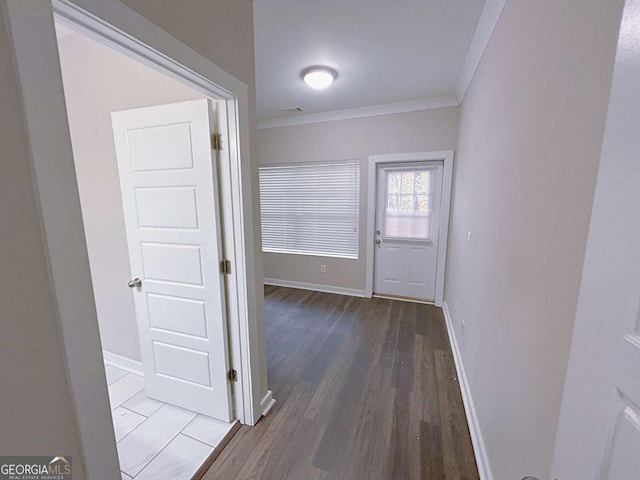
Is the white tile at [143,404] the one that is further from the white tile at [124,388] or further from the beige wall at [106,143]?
the beige wall at [106,143]

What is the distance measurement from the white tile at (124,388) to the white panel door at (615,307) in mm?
2567

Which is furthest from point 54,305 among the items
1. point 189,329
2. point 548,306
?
point 548,306

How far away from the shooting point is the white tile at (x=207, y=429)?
1.60 metres

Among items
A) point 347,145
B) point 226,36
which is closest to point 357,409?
point 226,36

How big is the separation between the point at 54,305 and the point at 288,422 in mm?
1565

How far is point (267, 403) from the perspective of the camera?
1842mm

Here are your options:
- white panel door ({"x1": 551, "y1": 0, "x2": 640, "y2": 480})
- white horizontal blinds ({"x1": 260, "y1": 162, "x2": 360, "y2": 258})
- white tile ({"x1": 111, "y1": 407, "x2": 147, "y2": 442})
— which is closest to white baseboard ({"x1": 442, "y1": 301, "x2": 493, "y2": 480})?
white panel door ({"x1": 551, "y1": 0, "x2": 640, "y2": 480})

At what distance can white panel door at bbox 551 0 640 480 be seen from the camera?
0.40m

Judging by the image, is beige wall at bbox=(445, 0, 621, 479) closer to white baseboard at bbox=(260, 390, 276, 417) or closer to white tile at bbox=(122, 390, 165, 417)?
white baseboard at bbox=(260, 390, 276, 417)

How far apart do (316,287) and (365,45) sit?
3.20 metres

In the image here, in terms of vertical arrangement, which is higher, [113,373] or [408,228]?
[408,228]

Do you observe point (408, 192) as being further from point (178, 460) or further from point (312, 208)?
point (178, 460)

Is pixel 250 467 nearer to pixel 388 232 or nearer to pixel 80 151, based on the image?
pixel 80 151

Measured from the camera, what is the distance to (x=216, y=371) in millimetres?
1659
